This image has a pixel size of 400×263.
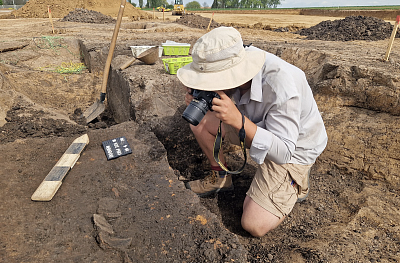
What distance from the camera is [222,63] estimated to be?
1.47 meters

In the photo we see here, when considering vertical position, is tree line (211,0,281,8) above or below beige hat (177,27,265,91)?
above

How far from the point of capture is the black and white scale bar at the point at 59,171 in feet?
5.29

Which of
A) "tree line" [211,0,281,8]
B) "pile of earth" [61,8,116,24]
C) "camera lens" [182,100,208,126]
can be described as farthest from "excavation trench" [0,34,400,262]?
"tree line" [211,0,281,8]

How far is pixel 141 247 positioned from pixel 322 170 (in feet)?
7.15

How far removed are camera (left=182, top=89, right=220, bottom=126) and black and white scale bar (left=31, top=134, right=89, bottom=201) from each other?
3.26ft

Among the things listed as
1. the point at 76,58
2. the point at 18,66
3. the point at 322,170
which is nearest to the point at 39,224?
the point at 322,170

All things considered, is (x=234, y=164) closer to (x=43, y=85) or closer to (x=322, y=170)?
(x=322, y=170)

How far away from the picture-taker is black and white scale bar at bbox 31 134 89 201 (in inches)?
63.5

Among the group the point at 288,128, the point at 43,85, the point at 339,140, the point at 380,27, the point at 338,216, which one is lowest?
the point at 338,216

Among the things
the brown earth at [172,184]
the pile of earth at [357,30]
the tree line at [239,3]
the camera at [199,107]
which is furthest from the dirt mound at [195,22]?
the tree line at [239,3]

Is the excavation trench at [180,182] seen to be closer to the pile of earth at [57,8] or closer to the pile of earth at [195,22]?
the pile of earth at [195,22]

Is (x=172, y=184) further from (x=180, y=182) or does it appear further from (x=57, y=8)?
(x=57, y=8)

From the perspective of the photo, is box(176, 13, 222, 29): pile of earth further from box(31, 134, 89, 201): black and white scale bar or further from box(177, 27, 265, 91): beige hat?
box(177, 27, 265, 91): beige hat

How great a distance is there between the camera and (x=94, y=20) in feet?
32.2
